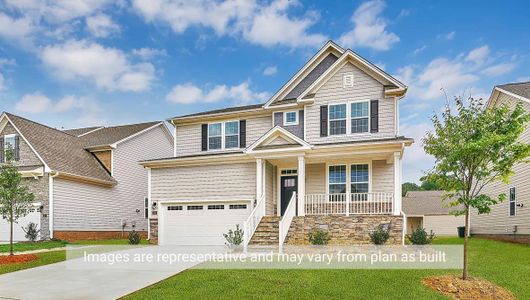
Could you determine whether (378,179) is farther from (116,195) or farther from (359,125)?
(116,195)

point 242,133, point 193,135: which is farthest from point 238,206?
point 193,135

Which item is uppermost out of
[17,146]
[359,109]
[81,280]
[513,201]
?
→ [359,109]

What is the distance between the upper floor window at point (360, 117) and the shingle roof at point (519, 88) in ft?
24.1

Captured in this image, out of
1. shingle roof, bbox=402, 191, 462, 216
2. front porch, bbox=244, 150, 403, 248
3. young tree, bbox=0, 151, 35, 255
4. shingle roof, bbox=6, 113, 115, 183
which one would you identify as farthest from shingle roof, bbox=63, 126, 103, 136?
shingle roof, bbox=402, 191, 462, 216

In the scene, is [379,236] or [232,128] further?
[232,128]

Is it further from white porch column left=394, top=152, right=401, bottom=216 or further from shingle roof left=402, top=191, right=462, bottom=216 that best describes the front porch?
shingle roof left=402, top=191, right=462, bottom=216

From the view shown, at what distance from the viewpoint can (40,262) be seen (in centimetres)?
1254

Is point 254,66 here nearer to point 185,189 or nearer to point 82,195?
point 185,189

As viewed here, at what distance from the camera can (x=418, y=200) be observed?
4084cm

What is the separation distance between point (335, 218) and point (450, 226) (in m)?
26.5

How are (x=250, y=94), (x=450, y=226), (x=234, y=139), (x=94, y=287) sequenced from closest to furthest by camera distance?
(x=94, y=287)
(x=234, y=139)
(x=250, y=94)
(x=450, y=226)

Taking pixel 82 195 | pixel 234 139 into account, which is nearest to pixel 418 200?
pixel 234 139

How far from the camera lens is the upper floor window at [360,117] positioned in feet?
56.0

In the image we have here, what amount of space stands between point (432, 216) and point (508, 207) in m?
18.8
